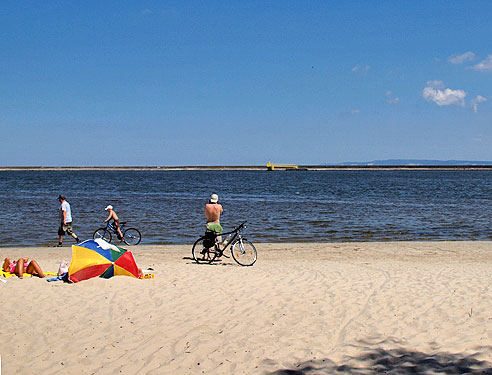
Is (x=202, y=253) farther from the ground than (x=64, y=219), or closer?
closer

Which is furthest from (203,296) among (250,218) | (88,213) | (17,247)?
(88,213)

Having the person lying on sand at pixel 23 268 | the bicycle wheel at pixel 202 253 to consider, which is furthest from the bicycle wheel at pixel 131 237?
the person lying on sand at pixel 23 268

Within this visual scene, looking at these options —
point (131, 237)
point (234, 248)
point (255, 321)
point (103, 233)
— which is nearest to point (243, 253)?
point (234, 248)

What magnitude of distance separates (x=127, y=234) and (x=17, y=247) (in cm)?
422

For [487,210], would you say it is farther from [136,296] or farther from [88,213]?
[136,296]

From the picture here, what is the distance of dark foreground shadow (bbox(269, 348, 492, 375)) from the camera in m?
6.70

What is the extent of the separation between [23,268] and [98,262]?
6.42 ft

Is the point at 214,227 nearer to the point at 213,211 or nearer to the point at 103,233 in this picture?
the point at 213,211

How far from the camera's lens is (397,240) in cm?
2236

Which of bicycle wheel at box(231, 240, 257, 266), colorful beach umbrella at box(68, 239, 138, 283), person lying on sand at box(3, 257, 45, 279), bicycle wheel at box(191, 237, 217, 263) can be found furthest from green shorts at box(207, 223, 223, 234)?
person lying on sand at box(3, 257, 45, 279)

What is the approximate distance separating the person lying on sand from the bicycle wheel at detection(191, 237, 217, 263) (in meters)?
4.27

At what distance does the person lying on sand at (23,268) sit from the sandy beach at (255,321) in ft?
1.23

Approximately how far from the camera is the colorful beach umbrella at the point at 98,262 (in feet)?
38.2

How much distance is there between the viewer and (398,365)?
696cm
